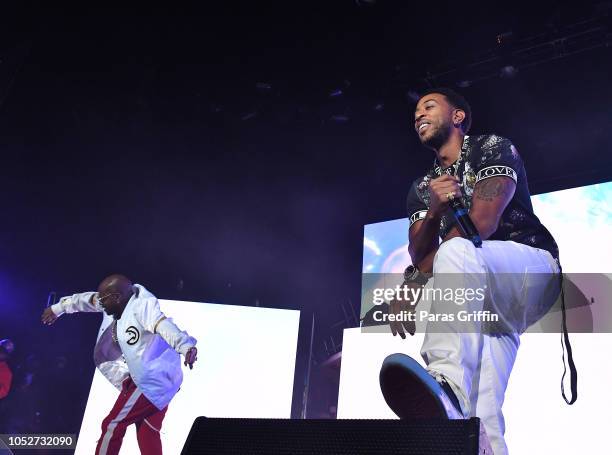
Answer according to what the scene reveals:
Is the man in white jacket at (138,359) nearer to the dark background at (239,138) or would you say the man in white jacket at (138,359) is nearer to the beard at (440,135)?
the dark background at (239,138)

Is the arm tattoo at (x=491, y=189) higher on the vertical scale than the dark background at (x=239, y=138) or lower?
lower

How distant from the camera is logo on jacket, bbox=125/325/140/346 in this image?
15.0 ft

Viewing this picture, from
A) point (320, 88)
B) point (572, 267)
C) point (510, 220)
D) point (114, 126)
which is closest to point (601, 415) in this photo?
point (572, 267)

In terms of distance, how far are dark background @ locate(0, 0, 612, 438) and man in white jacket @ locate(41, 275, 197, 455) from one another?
1.11m

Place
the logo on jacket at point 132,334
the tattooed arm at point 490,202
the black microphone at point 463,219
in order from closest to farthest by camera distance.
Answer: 1. the black microphone at point 463,219
2. the tattooed arm at point 490,202
3. the logo on jacket at point 132,334

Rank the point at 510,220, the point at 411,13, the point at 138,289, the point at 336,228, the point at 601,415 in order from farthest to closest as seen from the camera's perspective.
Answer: the point at 336,228
the point at 138,289
the point at 411,13
the point at 601,415
the point at 510,220

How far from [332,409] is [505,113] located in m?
3.54

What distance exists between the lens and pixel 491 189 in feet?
6.93

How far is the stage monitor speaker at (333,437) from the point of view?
46.0 inches

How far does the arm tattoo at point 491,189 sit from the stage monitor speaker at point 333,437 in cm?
110

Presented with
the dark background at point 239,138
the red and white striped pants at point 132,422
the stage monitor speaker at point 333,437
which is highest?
the dark background at point 239,138

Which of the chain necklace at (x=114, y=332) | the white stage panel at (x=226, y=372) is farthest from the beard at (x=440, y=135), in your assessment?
the white stage panel at (x=226, y=372)

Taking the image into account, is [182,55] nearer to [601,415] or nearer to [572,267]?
[572,267]

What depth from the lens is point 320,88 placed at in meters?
5.39
